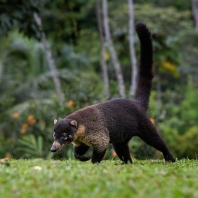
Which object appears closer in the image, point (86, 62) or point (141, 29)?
point (141, 29)

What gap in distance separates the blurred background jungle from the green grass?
15.5 feet

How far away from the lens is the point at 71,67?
25.5 metres

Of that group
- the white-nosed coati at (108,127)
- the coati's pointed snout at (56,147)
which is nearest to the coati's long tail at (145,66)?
the white-nosed coati at (108,127)

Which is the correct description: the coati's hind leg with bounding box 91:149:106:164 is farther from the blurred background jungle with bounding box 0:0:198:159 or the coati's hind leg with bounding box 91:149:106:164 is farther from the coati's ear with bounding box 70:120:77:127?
the blurred background jungle with bounding box 0:0:198:159

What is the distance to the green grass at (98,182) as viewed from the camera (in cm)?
477

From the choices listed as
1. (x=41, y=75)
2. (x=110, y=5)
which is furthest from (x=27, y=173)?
(x=110, y=5)

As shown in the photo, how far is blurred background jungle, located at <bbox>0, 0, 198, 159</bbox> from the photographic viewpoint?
13539 millimetres

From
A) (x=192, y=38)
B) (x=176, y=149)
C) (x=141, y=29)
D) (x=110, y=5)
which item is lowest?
(x=176, y=149)

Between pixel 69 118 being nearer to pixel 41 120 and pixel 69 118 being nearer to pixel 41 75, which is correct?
pixel 41 120

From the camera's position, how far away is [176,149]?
72.7ft

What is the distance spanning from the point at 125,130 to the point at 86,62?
1795 centimetres

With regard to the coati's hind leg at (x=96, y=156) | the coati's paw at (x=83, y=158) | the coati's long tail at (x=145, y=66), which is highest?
the coati's long tail at (x=145, y=66)

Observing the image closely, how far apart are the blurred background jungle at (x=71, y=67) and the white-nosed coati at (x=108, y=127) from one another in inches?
108

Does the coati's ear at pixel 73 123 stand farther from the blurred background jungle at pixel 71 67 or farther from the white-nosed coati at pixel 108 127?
the blurred background jungle at pixel 71 67
